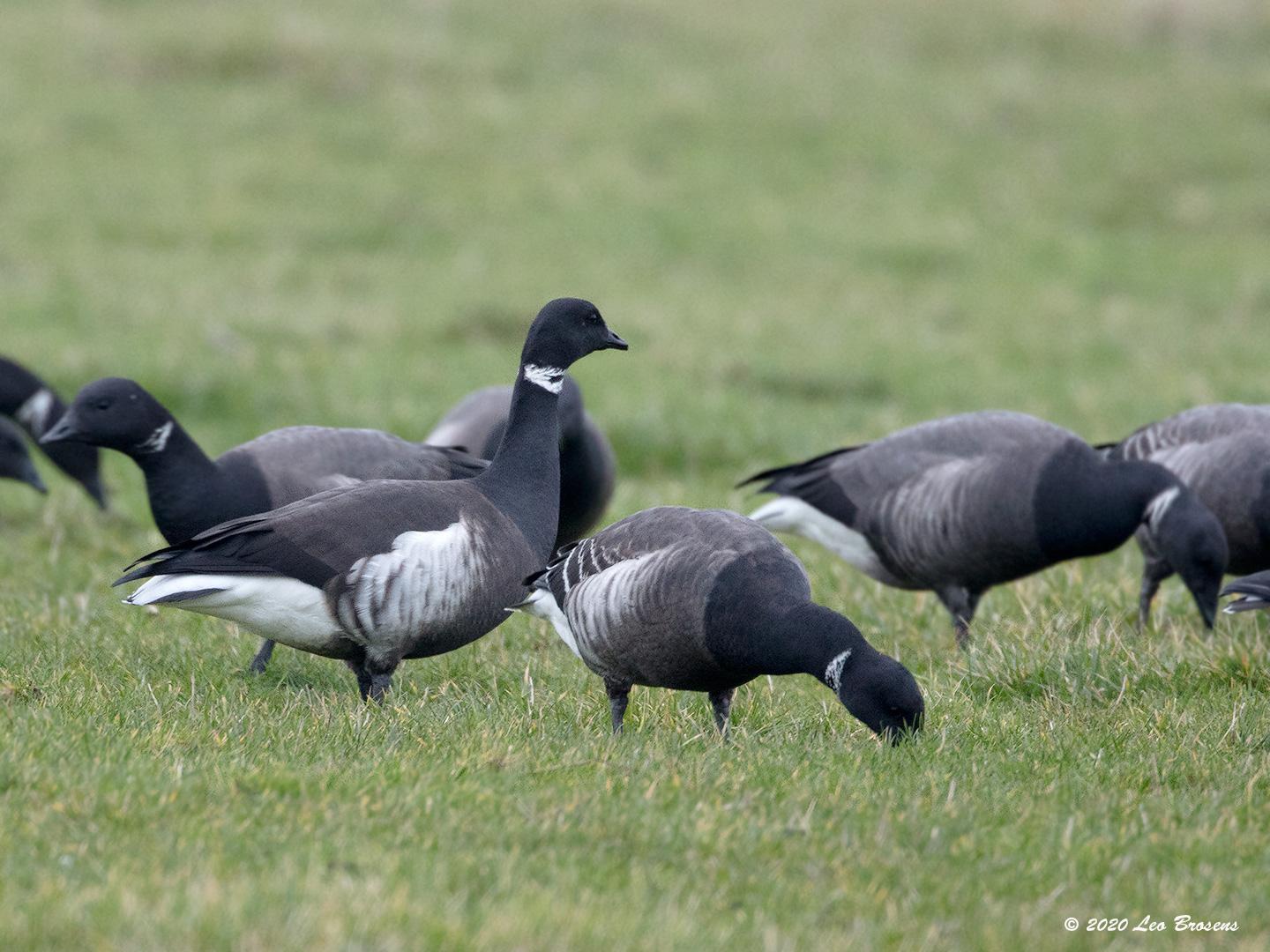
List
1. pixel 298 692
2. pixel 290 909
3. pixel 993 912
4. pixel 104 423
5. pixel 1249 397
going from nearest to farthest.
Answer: pixel 290 909
pixel 993 912
pixel 298 692
pixel 104 423
pixel 1249 397

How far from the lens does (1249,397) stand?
1388cm

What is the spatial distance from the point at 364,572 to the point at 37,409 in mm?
6161

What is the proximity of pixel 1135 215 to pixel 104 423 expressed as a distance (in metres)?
18.0

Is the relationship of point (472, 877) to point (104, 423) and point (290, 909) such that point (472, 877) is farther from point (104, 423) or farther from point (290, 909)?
point (104, 423)

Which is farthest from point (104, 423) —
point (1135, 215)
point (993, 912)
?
point (1135, 215)

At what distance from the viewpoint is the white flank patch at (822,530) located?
8.82 metres

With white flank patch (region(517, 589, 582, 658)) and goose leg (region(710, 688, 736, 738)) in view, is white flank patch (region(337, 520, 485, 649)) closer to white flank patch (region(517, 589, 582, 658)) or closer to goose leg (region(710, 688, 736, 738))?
white flank patch (region(517, 589, 582, 658))

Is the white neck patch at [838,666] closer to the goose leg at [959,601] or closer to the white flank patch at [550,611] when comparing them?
the white flank patch at [550,611]

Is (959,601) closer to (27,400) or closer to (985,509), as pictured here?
(985,509)

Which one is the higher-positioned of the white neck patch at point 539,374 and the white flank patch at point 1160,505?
the white neck patch at point 539,374

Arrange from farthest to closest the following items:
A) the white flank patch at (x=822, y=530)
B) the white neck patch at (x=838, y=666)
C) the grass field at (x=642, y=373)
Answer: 1. the white flank patch at (x=822, y=530)
2. the white neck patch at (x=838, y=666)
3. the grass field at (x=642, y=373)

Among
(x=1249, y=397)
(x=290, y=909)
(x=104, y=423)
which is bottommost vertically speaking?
(x=1249, y=397)

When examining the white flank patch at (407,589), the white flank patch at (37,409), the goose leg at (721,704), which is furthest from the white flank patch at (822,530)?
the white flank patch at (37,409)

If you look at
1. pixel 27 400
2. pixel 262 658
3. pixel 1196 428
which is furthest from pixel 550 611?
pixel 27 400
